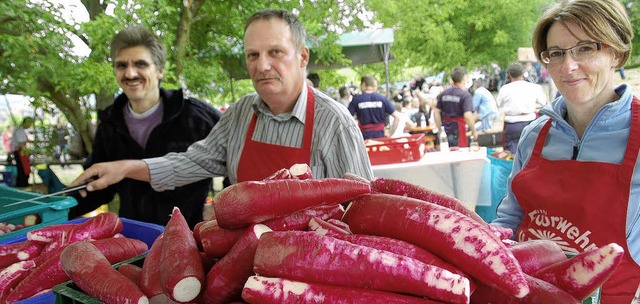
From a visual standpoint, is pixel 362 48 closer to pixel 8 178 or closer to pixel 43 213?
pixel 8 178

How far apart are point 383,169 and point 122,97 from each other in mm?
2813

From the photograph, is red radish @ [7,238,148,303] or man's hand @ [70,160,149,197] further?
man's hand @ [70,160,149,197]

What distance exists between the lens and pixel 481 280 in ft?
2.86

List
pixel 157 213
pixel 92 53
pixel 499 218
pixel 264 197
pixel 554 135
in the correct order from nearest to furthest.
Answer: pixel 264 197 → pixel 554 135 → pixel 499 218 → pixel 157 213 → pixel 92 53

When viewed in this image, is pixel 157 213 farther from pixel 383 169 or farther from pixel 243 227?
pixel 383 169

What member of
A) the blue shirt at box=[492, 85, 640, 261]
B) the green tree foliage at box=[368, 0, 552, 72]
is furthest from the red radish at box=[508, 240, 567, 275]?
the green tree foliage at box=[368, 0, 552, 72]

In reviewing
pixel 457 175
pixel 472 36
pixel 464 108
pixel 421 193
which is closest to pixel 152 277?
pixel 421 193

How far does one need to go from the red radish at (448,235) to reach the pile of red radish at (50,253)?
2.57ft

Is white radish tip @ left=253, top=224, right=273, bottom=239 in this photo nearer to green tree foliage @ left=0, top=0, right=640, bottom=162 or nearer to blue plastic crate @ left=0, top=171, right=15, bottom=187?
green tree foliage @ left=0, top=0, right=640, bottom=162

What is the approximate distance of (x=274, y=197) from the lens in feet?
3.34

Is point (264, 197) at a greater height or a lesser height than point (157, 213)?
greater

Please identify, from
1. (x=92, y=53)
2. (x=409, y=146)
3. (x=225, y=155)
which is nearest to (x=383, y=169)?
(x=409, y=146)

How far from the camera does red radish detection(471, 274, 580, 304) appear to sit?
91 cm

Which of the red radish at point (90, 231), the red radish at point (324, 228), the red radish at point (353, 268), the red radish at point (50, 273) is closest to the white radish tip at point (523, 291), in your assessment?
the red radish at point (353, 268)
